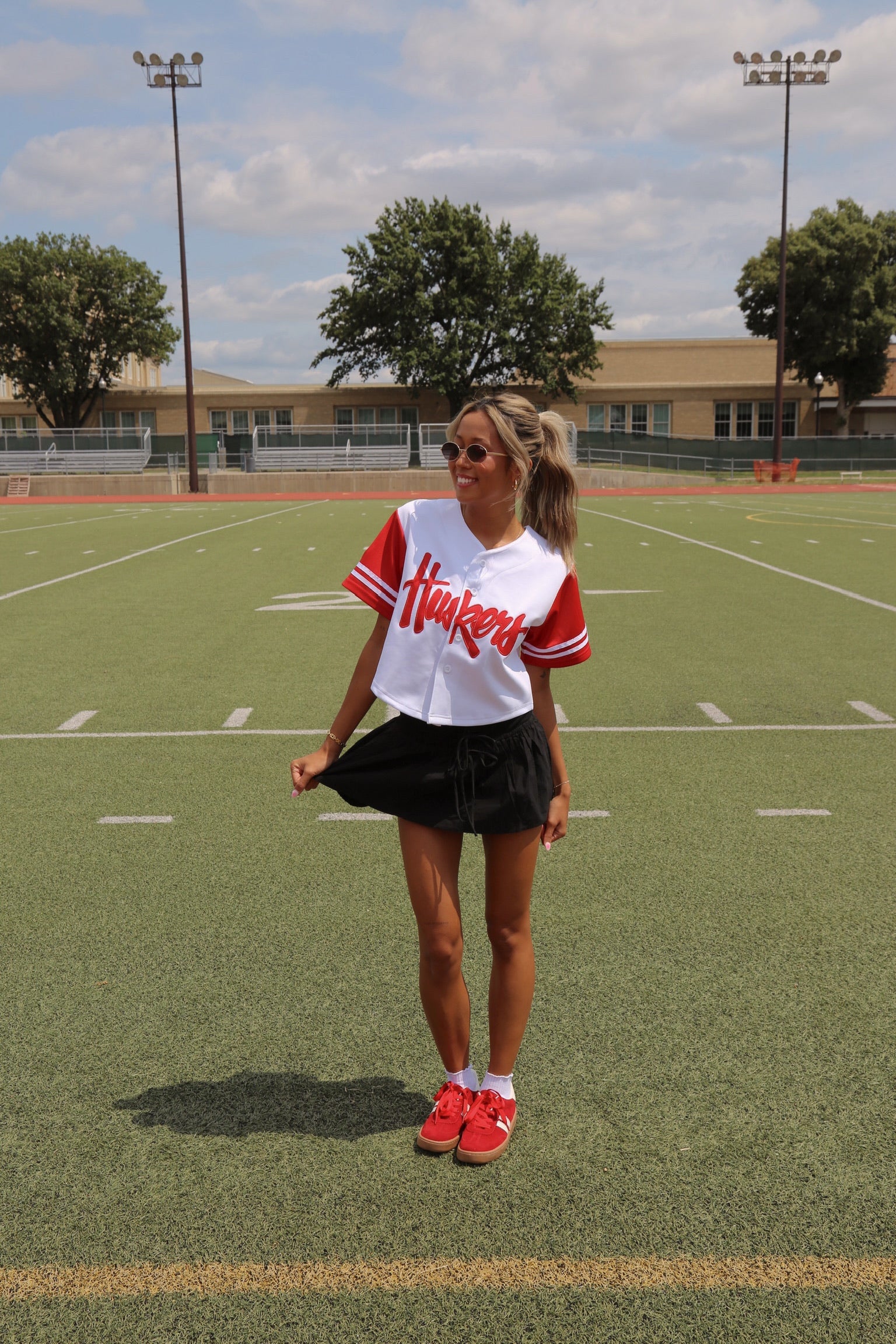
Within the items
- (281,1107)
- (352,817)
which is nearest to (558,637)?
(281,1107)

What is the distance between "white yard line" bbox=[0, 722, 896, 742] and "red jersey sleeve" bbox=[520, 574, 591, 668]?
13.5ft

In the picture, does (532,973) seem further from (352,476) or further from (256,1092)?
(352,476)

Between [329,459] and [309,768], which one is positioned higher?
[329,459]

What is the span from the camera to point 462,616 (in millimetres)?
2699

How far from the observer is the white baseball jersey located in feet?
8.87

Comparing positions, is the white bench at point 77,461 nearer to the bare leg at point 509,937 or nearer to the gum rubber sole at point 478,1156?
the bare leg at point 509,937

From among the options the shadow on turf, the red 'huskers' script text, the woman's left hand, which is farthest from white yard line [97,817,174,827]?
the red 'huskers' script text

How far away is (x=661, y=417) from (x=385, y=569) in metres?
67.6

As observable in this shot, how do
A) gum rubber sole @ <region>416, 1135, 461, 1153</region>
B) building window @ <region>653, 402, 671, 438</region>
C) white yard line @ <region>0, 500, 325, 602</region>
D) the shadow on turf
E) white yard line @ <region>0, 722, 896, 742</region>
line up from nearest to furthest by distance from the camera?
1. gum rubber sole @ <region>416, 1135, 461, 1153</region>
2. the shadow on turf
3. white yard line @ <region>0, 722, 896, 742</region>
4. white yard line @ <region>0, 500, 325, 602</region>
5. building window @ <region>653, 402, 671, 438</region>

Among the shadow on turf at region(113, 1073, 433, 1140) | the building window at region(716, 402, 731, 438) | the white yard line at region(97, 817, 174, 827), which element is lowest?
the shadow on turf at region(113, 1073, 433, 1140)

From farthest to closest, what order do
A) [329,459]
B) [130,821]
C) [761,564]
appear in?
[329,459] → [761,564] → [130,821]

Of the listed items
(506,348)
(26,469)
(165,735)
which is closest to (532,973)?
(165,735)

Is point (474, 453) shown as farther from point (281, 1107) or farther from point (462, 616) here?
point (281, 1107)

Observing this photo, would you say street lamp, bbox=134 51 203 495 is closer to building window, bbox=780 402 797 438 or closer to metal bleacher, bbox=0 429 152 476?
metal bleacher, bbox=0 429 152 476
